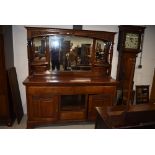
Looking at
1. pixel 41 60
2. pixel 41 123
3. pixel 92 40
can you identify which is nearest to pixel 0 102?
pixel 41 123

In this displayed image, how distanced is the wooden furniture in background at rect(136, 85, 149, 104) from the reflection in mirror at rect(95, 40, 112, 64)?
1.03 metres

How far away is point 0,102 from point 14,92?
0.28m

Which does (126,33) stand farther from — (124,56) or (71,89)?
(71,89)

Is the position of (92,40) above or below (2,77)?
above

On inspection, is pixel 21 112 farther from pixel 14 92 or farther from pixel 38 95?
pixel 38 95

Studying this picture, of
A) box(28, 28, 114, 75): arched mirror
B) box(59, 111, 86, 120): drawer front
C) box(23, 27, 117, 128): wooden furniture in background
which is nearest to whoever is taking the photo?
box(23, 27, 117, 128): wooden furniture in background

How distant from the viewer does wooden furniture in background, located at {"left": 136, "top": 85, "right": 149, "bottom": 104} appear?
Answer: 12.0 ft

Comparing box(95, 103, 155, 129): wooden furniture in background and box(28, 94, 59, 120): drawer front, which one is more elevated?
box(95, 103, 155, 129): wooden furniture in background

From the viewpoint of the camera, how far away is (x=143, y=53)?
3602 mm

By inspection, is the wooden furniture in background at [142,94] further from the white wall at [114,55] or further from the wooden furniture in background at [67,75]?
the wooden furniture in background at [67,75]

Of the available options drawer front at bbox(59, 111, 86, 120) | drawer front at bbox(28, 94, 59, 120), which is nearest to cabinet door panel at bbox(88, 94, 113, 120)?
drawer front at bbox(59, 111, 86, 120)

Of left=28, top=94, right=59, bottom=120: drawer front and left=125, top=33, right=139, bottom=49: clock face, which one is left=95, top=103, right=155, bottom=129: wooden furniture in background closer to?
left=28, top=94, right=59, bottom=120: drawer front

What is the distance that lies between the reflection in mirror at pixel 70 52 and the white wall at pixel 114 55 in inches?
9.7

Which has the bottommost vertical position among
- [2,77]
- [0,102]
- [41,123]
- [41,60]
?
[41,123]
